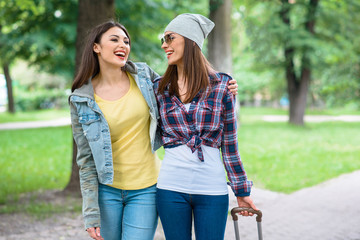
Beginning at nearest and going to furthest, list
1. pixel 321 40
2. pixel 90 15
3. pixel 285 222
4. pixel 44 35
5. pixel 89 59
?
pixel 89 59, pixel 285 222, pixel 90 15, pixel 44 35, pixel 321 40

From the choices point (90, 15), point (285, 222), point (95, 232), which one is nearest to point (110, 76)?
point (95, 232)

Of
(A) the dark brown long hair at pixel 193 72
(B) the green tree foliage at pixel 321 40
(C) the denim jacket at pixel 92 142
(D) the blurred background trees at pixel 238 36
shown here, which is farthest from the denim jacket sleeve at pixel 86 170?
(B) the green tree foliage at pixel 321 40

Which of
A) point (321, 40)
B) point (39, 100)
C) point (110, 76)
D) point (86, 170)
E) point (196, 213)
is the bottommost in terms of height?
point (39, 100)

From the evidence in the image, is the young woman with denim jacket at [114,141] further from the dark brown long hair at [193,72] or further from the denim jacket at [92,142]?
the dark brown long hair at [193,72]

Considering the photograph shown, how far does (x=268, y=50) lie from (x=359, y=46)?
4813 millimetres

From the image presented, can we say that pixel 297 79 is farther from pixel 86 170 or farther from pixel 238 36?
pixel 86 170

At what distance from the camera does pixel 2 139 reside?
14.0 metres

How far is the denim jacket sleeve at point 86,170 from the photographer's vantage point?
8.16ft

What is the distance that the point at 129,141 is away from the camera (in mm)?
2574

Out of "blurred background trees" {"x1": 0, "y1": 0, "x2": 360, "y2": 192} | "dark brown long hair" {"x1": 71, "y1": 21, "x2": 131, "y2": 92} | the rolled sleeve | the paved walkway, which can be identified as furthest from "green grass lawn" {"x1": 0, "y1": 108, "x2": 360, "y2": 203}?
the rolled sleeve

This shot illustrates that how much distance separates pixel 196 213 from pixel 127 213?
52cm

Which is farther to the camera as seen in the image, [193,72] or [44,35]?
[44,35]

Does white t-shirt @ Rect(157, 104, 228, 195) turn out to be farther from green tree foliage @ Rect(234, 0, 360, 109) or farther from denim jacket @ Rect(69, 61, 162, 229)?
green tree foliage @ Rect(234, 0, 360, 109)

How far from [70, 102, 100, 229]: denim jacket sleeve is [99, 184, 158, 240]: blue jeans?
10 centimetres
